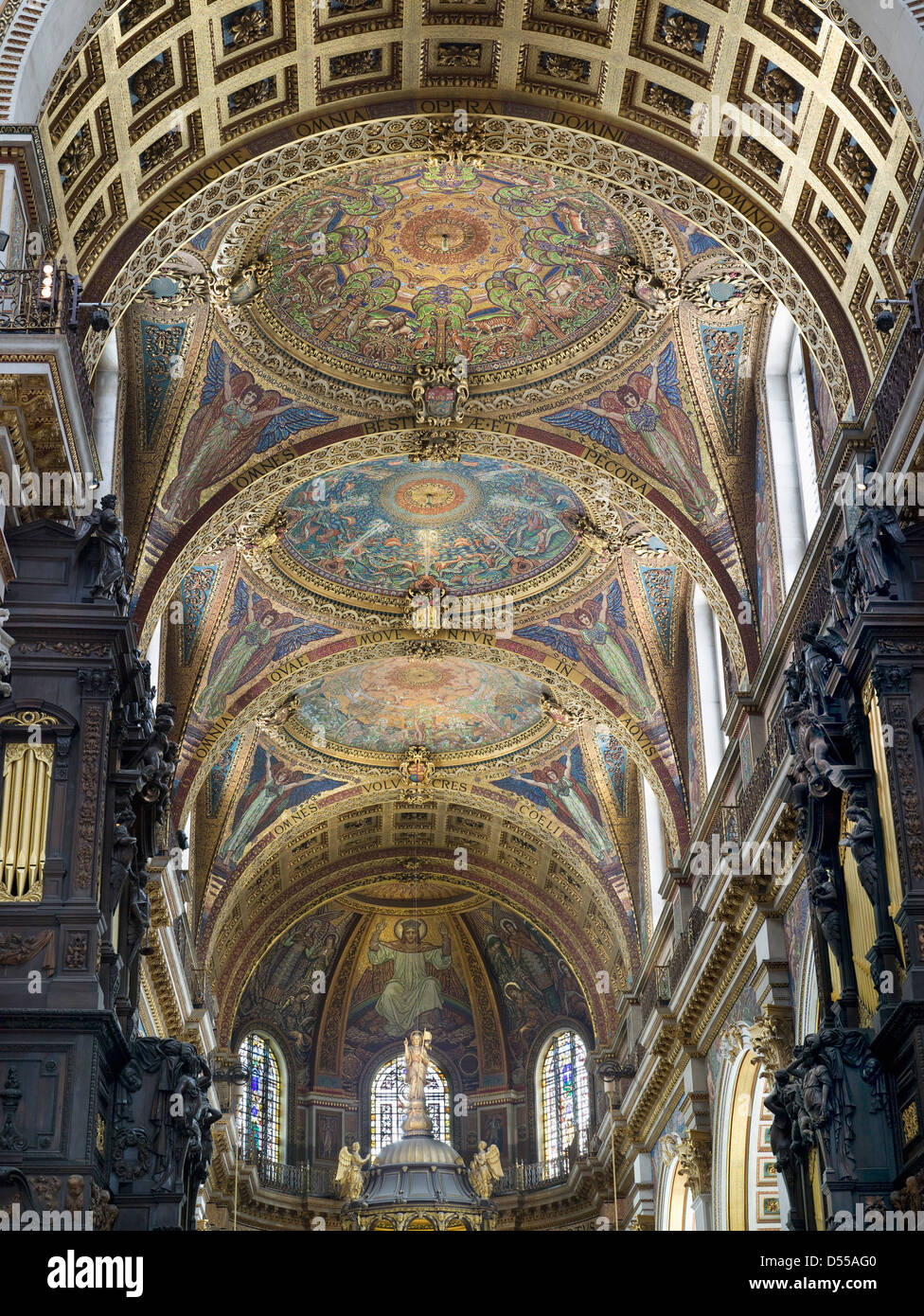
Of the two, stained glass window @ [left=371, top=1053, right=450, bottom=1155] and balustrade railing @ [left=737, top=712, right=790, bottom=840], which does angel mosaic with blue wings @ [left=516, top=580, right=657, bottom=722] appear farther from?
stained glass window @ [left=371, top=1053, right=450, bottom=1155]

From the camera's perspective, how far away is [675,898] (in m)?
27.5

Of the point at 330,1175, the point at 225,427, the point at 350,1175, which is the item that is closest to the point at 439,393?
the point at 225,427

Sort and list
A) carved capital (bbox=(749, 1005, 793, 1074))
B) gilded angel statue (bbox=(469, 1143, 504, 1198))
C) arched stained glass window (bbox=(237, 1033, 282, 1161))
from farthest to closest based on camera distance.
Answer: arched stained glass window (bbox=(237, 1033, 282, 1161)) → gilded angel statue (bbox=(469, 1143, 504, 1198)) → carved capital (bbox=(749, 1005, 793, 1074))

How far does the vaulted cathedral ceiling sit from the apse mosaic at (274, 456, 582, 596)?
68 millimetres

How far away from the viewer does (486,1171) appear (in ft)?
117

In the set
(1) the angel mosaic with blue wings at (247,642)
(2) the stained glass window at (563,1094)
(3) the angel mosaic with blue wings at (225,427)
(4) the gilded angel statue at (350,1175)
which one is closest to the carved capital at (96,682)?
(3) the angel mosaic with blue wings at (225,427)

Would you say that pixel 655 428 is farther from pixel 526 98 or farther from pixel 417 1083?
pixel 417 1083

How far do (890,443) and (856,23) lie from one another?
150 inches

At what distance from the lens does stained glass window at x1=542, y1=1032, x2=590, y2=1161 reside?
3703 centimetres

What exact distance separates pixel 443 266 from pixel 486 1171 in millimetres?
19954

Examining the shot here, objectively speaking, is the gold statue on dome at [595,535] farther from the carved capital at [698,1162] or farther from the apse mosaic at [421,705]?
the carved capital at [698,1162]

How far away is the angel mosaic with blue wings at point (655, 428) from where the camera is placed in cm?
2355

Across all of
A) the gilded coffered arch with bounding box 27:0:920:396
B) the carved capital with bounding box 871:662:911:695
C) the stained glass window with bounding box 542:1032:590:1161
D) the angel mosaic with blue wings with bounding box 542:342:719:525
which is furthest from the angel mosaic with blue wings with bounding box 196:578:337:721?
the carved capital with bounding box 871:662:911:695

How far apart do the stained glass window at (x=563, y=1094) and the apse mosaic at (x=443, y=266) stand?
18.3 meters
